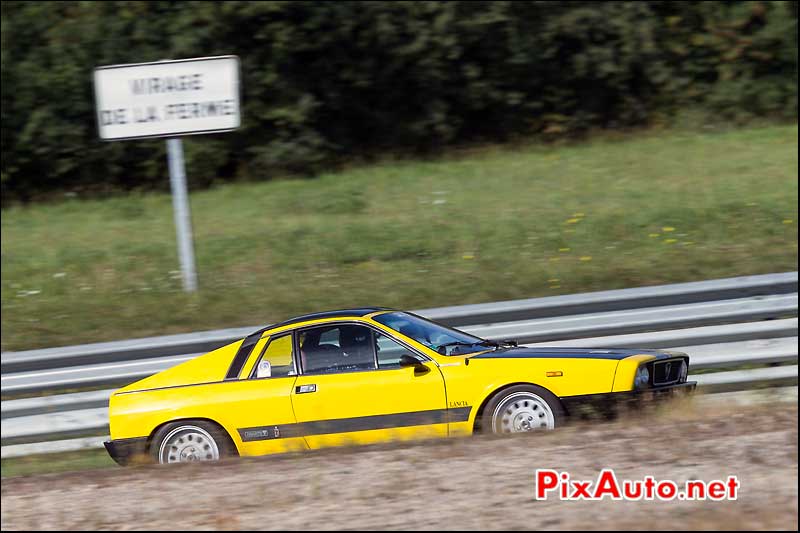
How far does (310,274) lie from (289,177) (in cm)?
514

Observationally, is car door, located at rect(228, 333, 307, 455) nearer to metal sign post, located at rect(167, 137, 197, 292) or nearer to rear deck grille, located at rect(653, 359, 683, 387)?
rear deck grille, located at rect(653, 359, 683, 387)

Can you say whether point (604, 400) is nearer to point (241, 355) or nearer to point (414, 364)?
point (414, 364)

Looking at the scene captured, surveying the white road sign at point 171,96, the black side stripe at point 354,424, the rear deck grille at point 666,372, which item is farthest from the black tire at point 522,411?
the white road sign at point 171,96

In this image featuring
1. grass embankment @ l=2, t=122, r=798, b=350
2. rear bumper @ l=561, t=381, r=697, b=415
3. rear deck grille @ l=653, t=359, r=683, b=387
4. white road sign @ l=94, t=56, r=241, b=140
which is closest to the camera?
rear bumper @ l=561, t=381, r=697, b=415

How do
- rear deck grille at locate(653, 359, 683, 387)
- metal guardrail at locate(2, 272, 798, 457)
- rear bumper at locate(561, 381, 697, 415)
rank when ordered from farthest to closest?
metal guardrail at locate(2, 272, 798, 457) < rear deck grille at locate(653, 359, 683, 387) < rear bumper at locate(561, 381, 697, 415)

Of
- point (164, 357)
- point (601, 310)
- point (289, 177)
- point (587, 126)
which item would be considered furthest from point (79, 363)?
point (587, 126)

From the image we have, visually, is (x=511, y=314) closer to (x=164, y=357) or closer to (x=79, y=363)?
(x=164, y=357)

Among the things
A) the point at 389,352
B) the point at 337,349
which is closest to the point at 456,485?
the point at 389,352

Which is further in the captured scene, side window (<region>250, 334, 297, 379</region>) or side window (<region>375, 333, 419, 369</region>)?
side window (<region>250, 334, 297, 379</region>)

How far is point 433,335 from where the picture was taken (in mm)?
8094

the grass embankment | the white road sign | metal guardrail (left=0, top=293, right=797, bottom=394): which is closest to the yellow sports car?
metal guardrail (left=0, top=293, right=797, bottom=394)

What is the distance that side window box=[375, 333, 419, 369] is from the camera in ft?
25.4

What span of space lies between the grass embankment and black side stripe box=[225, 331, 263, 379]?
A: 3668 mm

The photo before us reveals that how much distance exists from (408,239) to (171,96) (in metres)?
3.39
